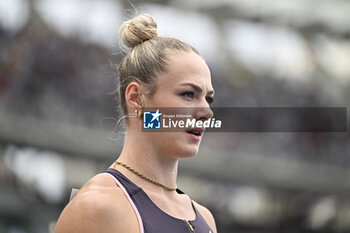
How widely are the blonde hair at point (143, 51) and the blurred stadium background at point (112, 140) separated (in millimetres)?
7633

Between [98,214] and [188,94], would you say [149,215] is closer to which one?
[98,214]

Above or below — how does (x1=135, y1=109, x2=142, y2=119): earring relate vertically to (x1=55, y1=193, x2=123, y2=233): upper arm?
above

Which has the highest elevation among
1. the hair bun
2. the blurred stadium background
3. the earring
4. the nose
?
the hair bun

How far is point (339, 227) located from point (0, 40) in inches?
317

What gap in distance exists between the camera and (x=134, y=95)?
2.26 m

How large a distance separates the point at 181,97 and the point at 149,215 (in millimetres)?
448

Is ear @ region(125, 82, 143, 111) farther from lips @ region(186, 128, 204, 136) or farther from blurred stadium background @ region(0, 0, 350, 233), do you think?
blurred stadium background @ region(0, 0, 350, 233)

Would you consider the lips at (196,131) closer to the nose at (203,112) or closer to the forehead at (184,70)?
the nose at (203,112)

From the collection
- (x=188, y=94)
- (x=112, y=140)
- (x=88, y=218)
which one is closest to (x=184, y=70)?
(x=188, y=94)

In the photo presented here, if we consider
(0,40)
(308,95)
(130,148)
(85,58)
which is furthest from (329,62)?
(130,148)

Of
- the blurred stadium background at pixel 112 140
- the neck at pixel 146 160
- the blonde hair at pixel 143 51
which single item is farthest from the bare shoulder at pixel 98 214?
the blurred stadium background at pixel 112 140

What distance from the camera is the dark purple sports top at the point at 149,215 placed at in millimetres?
2029

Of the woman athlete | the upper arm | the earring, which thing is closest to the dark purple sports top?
the woman athlete

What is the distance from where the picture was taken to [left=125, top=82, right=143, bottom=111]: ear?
225cm
